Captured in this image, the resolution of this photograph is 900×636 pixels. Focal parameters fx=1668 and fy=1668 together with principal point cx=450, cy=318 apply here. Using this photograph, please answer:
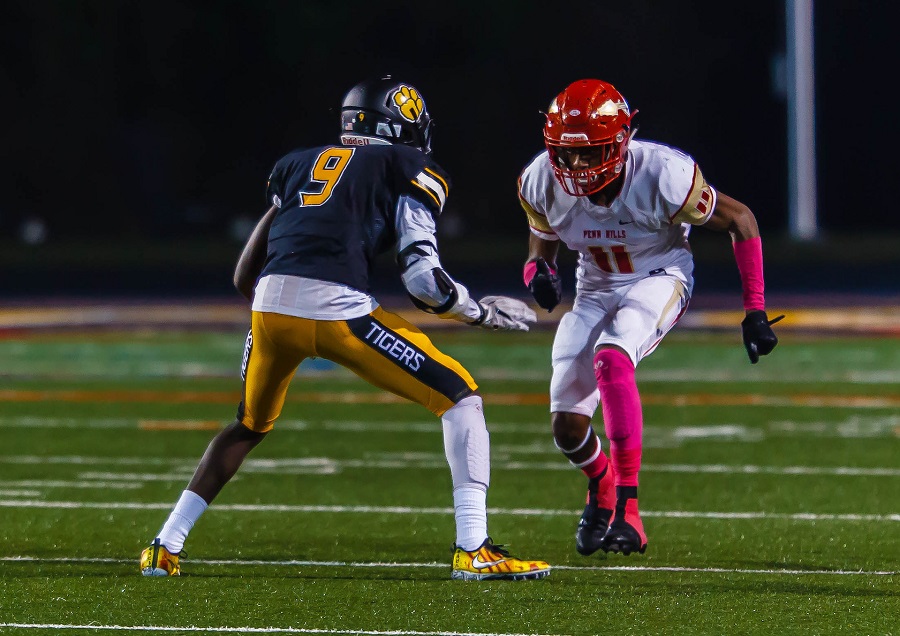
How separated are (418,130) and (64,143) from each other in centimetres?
2943

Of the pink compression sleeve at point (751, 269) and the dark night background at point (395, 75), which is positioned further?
the dark night background at point (395, 75)

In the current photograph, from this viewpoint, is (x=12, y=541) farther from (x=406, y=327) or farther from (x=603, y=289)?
(x=603, y=289)

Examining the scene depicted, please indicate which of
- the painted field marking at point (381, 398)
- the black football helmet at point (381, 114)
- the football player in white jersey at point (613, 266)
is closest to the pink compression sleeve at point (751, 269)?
the football player in white jersey at point (613, 266)

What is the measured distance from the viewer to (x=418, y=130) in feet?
18.8

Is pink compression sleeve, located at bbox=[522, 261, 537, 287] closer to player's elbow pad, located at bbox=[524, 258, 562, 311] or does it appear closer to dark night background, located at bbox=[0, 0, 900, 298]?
player's elbow pad, located at bbox=[524, 258, 562, 311]

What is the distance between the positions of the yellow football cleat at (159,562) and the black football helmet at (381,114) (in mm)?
1513

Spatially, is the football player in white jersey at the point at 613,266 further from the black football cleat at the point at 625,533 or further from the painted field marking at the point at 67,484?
the painted field marking at the point at 67,484

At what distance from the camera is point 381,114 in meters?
5.64

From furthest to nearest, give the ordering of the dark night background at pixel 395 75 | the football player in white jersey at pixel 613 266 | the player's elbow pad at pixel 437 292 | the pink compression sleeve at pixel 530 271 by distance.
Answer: the dark night background at pixel 395 75 → the pink compression sleeve at pixel 530 271 → the football player in white jersey at pixel 613 266 → the player's elbow pad at pixel 437 292

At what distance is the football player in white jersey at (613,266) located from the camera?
579 centimetres

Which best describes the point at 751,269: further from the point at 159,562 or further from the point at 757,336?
the point at 159,562

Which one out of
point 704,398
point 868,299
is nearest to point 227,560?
point 704,398

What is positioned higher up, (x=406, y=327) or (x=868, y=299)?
(x=406, y=327)

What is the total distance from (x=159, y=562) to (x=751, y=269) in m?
2.29
